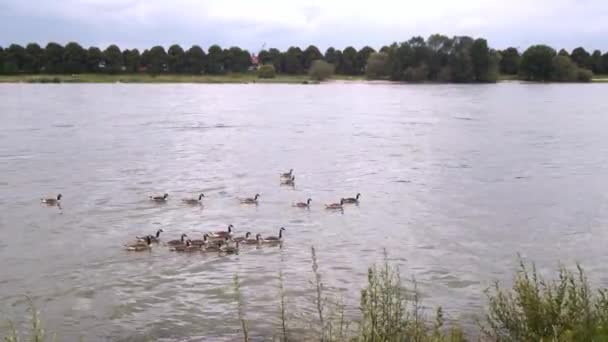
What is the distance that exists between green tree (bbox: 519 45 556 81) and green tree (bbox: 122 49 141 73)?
274ft

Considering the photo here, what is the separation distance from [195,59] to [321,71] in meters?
29.4

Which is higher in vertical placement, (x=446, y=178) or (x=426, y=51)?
(x=426, y=51)

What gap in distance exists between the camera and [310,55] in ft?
569

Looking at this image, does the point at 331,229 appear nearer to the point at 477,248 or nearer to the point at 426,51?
the point at 477,248

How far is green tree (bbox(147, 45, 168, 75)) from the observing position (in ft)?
519

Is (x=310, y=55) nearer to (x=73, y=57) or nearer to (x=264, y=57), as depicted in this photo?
(x=264, y=57)

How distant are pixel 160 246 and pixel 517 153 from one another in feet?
78.2

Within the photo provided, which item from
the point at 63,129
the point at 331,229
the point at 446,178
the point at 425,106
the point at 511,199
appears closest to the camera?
the point at 331,229

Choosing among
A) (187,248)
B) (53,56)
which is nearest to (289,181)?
(187,248)

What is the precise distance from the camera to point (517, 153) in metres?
36.2

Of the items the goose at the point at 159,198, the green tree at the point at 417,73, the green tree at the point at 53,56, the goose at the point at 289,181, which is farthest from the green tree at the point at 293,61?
the goose at the point at 159,198

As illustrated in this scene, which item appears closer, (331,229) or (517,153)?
(331,229)

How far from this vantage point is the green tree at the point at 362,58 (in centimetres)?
17212

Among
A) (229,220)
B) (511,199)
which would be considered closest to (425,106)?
(511,199)
